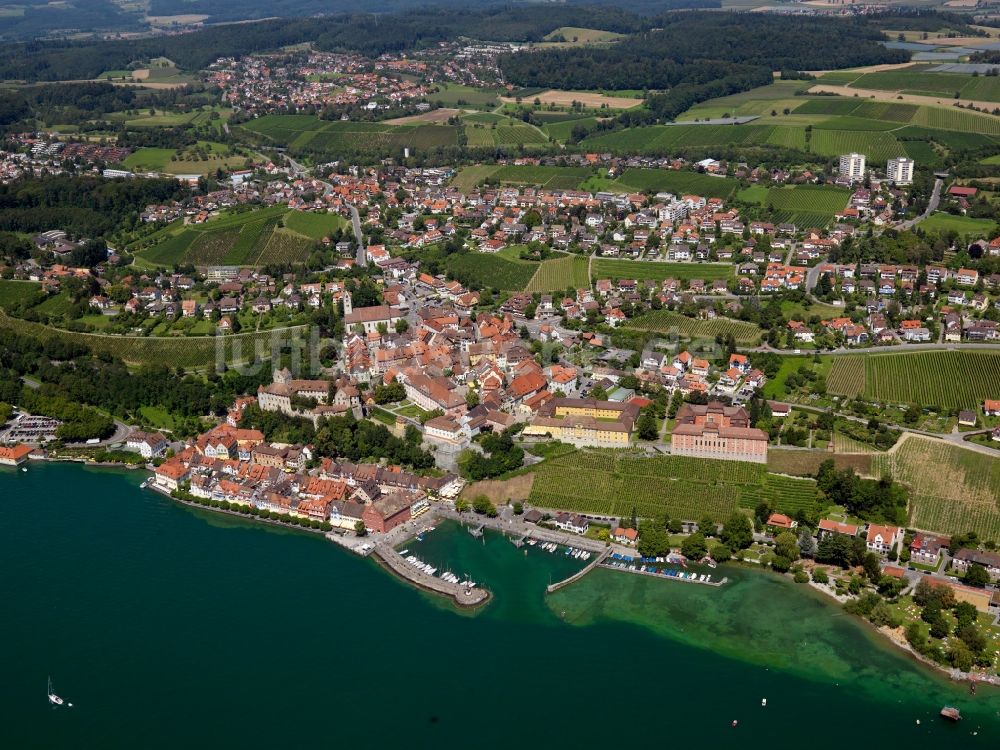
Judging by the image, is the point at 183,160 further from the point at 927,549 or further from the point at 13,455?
the point at 927,549

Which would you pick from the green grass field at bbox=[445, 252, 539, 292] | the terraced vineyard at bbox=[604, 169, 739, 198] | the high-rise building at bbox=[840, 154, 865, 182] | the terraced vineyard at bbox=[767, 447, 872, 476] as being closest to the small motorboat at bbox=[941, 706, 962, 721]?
the terraced vineyard at bbox=[767, 447, 872, 476]

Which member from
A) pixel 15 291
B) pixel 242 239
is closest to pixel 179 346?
pixel 15 291

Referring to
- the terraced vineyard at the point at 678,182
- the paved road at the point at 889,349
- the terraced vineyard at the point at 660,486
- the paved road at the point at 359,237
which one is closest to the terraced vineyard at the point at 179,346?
the paved road at the point at 359,237

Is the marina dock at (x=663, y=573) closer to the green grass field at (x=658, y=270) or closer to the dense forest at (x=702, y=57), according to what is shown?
the green grass field at (x=658, y=270)

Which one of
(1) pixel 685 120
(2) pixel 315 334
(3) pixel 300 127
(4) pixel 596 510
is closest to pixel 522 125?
(1) pixel 685 120

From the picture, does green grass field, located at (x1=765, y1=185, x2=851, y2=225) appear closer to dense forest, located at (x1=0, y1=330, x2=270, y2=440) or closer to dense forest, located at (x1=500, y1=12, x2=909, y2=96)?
dense forest, located at (x1=0, y1=330, x2=270, y2=440)

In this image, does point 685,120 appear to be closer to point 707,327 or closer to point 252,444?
point 707,327
